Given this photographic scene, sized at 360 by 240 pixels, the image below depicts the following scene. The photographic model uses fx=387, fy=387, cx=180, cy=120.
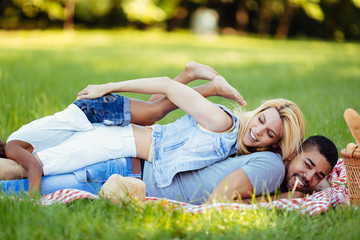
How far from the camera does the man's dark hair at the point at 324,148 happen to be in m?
2.77

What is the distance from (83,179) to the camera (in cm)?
263

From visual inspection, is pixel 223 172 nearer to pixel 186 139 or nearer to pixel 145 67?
pixel 186 139

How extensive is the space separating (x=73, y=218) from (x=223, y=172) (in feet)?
3.56

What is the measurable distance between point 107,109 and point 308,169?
151 centimetres

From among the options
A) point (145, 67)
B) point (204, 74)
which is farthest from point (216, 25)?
point (204, 74)

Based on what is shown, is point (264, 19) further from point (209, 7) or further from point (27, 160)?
point (27, 160)

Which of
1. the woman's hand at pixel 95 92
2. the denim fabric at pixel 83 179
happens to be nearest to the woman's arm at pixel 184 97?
the woman's hand at pixel 95 92

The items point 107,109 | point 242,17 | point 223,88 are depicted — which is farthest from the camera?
point 242,17

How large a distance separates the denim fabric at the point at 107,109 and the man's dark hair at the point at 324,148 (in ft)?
4.42

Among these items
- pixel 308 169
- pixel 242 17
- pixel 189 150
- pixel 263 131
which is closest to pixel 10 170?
pixel 189 150

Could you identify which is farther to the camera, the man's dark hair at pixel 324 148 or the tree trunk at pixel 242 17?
the tree trunk at pixel 242 17

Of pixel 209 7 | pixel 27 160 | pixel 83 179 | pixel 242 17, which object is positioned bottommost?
pixel 242 17

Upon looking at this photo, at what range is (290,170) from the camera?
284 centimetres

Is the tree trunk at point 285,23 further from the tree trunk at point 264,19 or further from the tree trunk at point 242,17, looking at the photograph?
the tree trunk at point 242,17
